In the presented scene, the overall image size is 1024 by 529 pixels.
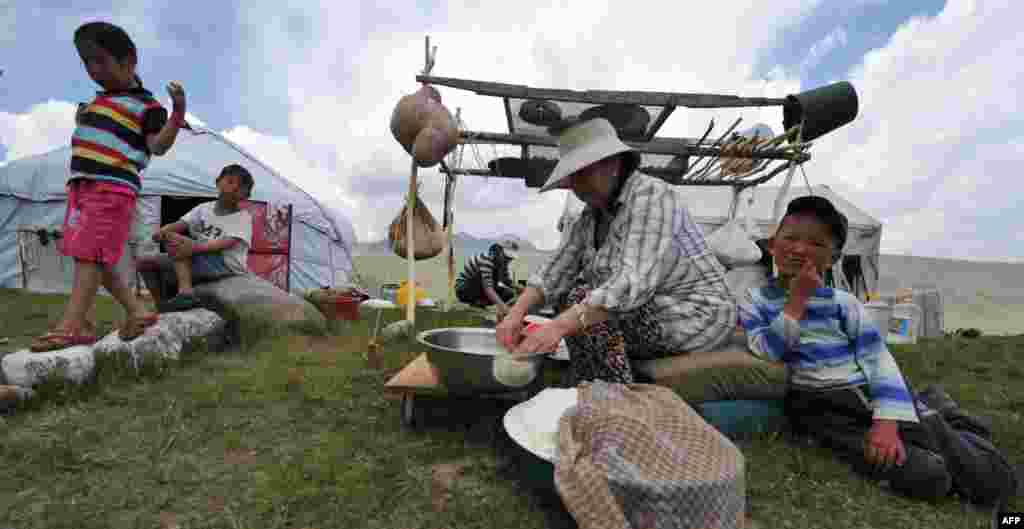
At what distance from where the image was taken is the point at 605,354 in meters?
1.66

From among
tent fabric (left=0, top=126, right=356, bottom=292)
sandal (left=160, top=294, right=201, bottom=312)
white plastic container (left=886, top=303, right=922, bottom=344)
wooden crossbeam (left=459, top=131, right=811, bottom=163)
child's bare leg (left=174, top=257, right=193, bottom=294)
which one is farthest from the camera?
tent fabric (left=0, top=126, right=356, bottom=292)

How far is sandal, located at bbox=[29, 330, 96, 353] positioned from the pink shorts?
13.9 inches

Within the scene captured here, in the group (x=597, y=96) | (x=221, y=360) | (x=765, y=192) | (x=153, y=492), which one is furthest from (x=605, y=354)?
(x=765, y=192)

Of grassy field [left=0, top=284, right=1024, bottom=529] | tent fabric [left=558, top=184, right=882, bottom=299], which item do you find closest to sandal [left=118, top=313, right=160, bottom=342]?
grassy field [left=0, top=284, right=1024, bottom=529]

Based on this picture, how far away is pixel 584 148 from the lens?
163 centimetres

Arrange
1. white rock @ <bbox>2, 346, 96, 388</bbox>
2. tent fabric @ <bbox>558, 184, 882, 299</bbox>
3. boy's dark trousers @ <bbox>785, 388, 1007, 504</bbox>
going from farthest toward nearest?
tent fabric @ <bbox>558, 184, 882, 299</bbox>
white rock @ <bbox>2, 346, 96, 388</bbox>
boy's dark trousers @ <bbox>785, 388, 1007, 504</bbox>

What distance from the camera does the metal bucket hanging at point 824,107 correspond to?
3621 mm

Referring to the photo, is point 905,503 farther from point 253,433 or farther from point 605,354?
point 253,433

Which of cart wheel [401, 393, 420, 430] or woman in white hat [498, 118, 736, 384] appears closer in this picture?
woman in white hat [498, 118, 736, 384]

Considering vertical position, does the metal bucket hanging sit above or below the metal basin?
above

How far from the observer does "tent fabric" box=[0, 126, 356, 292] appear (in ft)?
23.5

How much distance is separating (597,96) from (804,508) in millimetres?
3153

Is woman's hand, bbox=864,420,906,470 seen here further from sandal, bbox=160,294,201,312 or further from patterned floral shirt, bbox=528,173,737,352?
sandal, bbox=160,294,201,312

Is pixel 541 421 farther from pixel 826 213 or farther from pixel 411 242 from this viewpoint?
pixel 411 242
